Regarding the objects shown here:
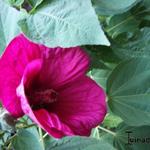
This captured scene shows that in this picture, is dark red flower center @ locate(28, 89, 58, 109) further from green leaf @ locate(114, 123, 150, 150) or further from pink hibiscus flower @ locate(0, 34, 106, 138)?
green leaf @ locate(114, 123, 150, 150)

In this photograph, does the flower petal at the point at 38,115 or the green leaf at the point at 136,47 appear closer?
the flower petal at the point at 38,115

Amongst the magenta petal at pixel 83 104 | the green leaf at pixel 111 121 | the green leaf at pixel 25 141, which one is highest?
the magenta petal at pixel 83 104

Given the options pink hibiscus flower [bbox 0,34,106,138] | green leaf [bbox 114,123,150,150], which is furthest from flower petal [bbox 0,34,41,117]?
green leaf [bbox 114,123,150,150]

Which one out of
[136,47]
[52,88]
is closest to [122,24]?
[136,47]

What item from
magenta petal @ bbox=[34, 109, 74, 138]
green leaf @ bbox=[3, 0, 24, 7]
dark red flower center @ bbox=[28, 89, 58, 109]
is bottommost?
dark red flower center @ bbox=[28, 89, 58, 109]

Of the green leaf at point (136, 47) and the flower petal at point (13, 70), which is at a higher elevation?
the flower petal at point (13, 70)

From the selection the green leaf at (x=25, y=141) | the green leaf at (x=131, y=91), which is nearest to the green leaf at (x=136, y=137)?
the green leaf at (x=131, y=91)

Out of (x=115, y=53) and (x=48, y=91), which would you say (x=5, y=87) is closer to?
(x=48, y=91)

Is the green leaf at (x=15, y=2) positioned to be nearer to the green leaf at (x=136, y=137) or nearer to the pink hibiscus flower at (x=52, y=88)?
the pink hibiscus flower at (x=52, y=88)
